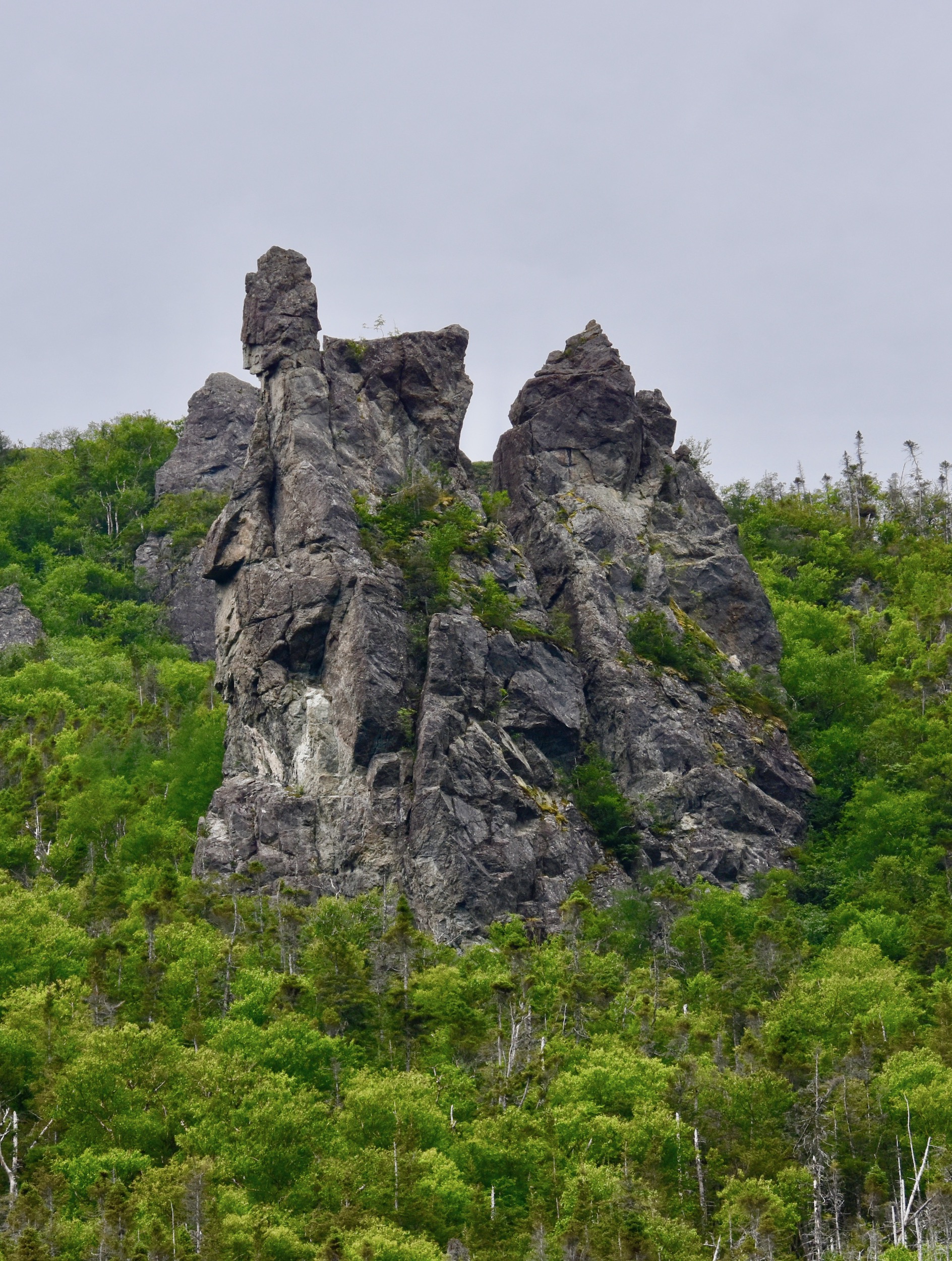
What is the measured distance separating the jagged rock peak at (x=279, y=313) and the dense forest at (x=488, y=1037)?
80.4 ft

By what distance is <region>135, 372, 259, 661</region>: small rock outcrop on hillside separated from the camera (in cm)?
12350

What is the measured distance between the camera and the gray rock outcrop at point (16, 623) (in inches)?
4471

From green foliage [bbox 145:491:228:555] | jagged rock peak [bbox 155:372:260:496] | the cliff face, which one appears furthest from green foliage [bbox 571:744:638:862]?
jagged rock peak [bbox 155:372:260:496]

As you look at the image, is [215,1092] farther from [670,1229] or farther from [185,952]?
[670,1229]

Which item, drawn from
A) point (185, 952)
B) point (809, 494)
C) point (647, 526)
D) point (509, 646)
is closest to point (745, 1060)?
point (185, 952)

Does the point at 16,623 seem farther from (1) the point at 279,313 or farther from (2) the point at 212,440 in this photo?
(1) the point at 279,313

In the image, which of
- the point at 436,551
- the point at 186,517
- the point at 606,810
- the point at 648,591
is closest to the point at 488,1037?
the point at 606,810

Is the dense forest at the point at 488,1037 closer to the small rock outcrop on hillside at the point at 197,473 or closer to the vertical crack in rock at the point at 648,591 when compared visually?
the vertical crack in rock at the point at 648,591

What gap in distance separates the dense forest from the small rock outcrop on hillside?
2949 centimetres

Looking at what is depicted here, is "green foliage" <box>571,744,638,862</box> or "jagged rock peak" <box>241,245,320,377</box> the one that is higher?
"jagged rock peak" <box>241,245,320,377</box>

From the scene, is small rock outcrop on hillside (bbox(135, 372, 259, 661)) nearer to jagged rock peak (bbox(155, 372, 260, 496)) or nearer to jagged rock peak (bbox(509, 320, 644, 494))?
jagged rock peak (bbox(155, 372, 260, 496))

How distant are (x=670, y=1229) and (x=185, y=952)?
26.7 m

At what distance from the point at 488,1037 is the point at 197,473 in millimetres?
89424

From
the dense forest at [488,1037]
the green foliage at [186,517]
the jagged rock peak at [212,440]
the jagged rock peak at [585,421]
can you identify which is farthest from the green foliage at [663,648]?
the jagged rock peak at [212,440]
